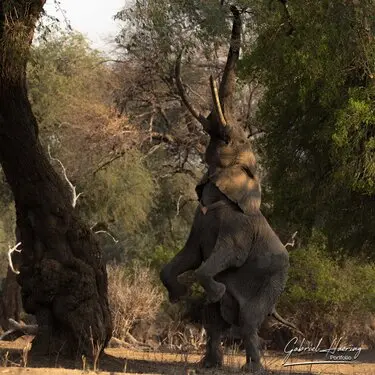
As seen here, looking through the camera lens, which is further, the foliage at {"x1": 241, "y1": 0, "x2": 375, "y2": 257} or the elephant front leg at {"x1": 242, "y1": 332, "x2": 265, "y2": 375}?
the foliage at {"x1": 241, "y1": 0, "x2": 375, "y2": 257}

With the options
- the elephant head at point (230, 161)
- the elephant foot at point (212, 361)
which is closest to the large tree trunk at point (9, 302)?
the elephant head at point (230, 161)

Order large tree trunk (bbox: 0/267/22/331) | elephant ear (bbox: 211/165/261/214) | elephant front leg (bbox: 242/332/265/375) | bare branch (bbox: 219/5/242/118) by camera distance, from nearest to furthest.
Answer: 1. elephant front leg (bbox: 242/332/265/375)
2. elephant ear (bbox: 211/165/261/214)
3. bare branch (bbox: 219/5/242/118)
4. large tree trunk (bbox: 0/267/22/331)

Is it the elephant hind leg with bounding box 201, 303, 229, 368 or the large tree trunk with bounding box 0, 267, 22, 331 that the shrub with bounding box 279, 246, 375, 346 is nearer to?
the large tree trunk with bounding box 0, 267, 22, 331

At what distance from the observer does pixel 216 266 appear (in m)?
10.6

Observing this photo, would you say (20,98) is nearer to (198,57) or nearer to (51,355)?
(51,355)

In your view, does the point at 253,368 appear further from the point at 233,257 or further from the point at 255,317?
the point at 233,257

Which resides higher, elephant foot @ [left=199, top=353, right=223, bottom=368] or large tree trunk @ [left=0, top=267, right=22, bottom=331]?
elephant foot @ [left=199, top=353, right=223, bottom=368]

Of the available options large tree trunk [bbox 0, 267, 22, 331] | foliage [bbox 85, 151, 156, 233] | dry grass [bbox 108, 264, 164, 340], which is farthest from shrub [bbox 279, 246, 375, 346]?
large tree trunk [bbox 0, 267, 22, 331]

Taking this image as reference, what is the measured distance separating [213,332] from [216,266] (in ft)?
3.39

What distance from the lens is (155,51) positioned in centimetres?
2191

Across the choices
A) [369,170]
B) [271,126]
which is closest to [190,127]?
[271,126]

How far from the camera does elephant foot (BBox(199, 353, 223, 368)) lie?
423 inches

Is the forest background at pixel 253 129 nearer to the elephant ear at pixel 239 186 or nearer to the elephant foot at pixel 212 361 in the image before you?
the elephant ear at pixel 239 186

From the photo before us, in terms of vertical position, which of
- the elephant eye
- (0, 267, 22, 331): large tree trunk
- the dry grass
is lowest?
(0, 267, 22, 331): large tree trunk
